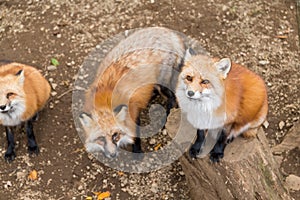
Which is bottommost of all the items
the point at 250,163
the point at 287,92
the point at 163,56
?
the point at 287,92

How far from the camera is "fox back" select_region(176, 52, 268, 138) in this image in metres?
5.18

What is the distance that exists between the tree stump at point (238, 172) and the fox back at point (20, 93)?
1893mm

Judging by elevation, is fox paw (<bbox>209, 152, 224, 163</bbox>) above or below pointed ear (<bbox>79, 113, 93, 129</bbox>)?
below

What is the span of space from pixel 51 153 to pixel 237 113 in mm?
2712

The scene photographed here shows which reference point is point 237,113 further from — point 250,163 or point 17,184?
point 17,184

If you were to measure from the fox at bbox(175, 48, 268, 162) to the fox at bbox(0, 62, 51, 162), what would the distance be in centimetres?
215

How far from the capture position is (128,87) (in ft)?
21.0

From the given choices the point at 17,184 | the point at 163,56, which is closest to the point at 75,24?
the point at 163,56

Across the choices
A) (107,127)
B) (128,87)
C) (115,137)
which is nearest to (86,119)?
(107,127)

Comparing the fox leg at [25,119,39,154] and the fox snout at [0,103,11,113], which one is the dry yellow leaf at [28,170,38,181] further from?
the fox snout at [0,103,11,113]

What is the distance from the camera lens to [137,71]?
21.5ft

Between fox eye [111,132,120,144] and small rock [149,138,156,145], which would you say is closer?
fox eye [111,132,120,144]

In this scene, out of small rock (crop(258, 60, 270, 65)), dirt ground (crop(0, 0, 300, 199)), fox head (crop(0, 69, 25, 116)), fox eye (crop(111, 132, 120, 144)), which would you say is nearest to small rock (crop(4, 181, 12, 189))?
dirt ground (crop(0, 0, 300, 199))

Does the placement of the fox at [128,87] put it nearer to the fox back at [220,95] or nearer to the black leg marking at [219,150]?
the fox back at [220,95]
